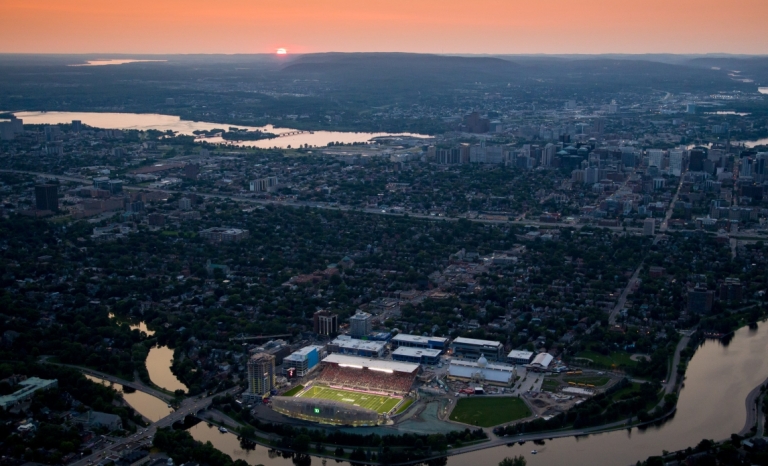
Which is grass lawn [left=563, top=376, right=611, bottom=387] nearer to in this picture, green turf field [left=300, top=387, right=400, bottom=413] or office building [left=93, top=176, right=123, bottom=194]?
green turf field [left=300, top=387, right=400, bottom=413]

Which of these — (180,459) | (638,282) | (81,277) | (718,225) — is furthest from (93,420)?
(718,225)

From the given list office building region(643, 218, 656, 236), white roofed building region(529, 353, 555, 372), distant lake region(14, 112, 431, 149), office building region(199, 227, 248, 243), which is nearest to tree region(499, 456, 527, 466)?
white roofed building region(529, 353, 555, 372)

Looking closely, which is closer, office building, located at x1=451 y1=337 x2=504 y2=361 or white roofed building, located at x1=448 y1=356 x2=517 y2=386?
white roofed building, located at x1=448 y1=356 x2=517 y2=386

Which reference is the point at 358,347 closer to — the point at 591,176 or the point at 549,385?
the point at 549,385

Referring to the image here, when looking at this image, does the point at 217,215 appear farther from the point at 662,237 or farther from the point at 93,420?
the point at 93,420

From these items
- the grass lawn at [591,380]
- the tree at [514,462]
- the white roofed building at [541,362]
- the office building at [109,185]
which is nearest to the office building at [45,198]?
the office building at [109,185]

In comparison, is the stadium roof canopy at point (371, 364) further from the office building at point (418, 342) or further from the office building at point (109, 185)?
the office building at point (109, 185)

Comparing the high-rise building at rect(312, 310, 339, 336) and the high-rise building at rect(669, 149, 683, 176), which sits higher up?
the high-rise building at rect(669, 149, 683, 176)
